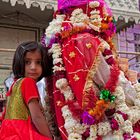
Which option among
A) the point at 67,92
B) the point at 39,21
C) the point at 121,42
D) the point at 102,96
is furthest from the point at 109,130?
the point at 121,42

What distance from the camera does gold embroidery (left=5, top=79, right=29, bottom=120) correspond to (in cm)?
198

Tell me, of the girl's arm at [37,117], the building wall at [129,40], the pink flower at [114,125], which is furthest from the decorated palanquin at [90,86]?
the building wall at [129,40]

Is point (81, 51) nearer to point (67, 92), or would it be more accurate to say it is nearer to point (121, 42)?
point (67, 92)

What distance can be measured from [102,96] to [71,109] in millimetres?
196

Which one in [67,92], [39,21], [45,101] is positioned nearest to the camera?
[67,92]

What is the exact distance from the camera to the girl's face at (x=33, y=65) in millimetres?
2137

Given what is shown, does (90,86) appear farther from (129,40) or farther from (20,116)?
(129,40)

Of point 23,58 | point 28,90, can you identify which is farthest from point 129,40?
point 28,90

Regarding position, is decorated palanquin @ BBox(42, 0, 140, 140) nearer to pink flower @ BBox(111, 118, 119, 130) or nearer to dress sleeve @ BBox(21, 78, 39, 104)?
pink flower @ BBox(111, 118, 119, 130)

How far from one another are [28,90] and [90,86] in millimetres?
341

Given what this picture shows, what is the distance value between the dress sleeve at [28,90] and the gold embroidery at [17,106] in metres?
0.03

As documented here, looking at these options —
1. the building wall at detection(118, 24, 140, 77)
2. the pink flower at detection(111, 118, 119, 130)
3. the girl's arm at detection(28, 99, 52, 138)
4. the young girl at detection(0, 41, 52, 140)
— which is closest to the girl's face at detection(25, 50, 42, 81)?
the young girl at detection(0, 41, 52, 140)

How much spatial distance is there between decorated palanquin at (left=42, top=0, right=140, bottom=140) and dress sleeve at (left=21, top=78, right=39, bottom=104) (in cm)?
19

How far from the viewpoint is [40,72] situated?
2.19 m
